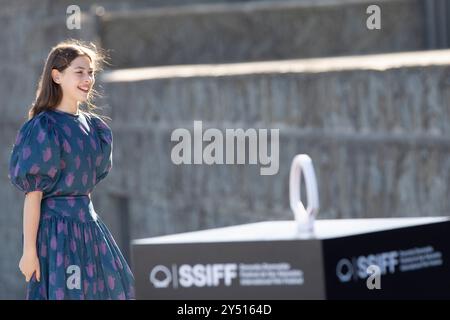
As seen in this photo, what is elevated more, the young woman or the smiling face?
the smiling face

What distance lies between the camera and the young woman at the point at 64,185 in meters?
6.04

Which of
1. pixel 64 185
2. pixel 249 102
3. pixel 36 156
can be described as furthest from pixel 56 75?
pixel 249 102

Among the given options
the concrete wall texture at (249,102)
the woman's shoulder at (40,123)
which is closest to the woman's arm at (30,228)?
the woman's shoulder at (40,123)

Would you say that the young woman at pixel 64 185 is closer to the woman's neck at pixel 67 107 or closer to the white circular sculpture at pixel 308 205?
the woman's neck at pixel 67 107

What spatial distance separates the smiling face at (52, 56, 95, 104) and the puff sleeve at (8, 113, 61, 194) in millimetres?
162

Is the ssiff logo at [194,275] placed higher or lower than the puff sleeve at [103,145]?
lower

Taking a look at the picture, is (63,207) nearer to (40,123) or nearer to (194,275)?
(40,123)

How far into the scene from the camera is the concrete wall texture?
10.4 m

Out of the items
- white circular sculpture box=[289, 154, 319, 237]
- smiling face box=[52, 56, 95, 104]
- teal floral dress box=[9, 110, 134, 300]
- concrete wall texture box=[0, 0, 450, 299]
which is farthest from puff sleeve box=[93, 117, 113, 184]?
concrete wall texture box=[0, 0, 450, 299]

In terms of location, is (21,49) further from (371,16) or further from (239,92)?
(239,92)

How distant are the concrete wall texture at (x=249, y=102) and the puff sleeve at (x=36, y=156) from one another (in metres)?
4.23

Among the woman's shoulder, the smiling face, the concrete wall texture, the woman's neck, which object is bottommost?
the woman's shoulder

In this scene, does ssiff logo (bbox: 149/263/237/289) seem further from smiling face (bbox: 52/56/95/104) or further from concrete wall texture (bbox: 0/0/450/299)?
concrete wall texture (bbox: 0/0/450/299)
